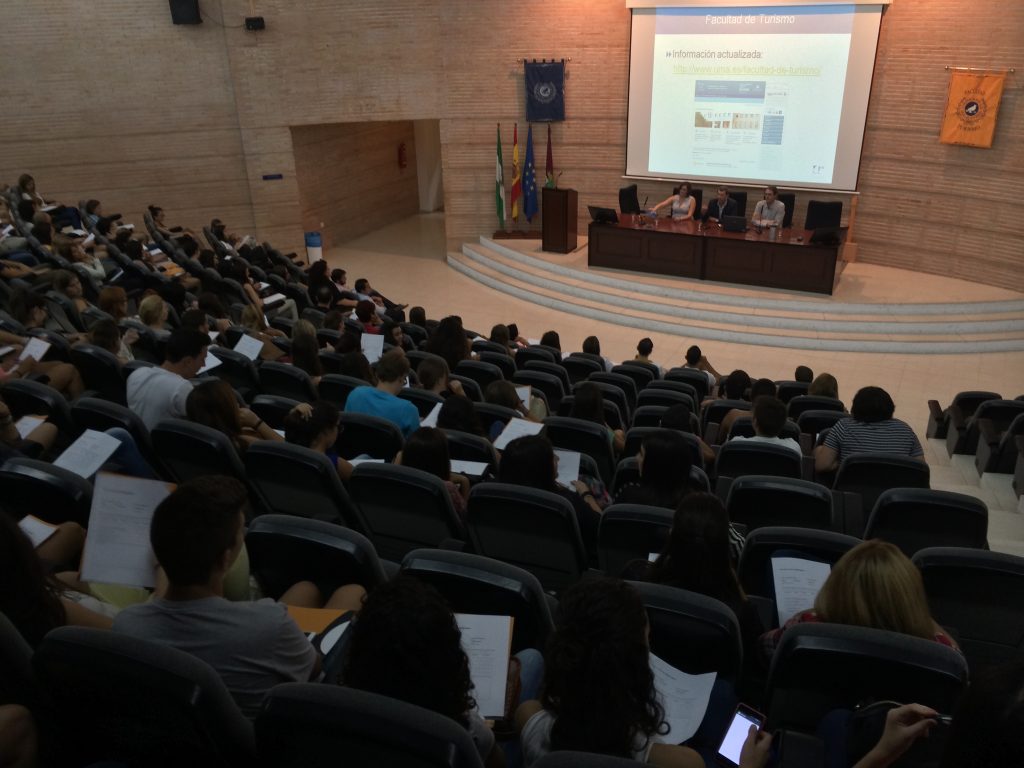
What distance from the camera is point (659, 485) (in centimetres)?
359

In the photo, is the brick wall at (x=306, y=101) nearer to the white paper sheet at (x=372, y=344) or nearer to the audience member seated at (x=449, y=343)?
the audience member seated at (x=449, y=343)

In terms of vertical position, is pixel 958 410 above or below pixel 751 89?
below

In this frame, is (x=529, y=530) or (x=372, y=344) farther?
(x=372, y=344)

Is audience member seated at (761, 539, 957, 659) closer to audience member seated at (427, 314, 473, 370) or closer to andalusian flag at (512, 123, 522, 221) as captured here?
audience member seated at (427, 314, 473, 370)

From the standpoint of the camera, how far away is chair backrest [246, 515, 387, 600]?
252 cm

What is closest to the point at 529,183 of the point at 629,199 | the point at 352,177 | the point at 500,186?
the point at 500,186

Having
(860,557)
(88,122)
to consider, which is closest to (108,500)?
(860,557)

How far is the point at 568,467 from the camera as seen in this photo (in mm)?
4059

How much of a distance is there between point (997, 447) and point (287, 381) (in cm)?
532

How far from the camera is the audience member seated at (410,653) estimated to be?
5.69ft

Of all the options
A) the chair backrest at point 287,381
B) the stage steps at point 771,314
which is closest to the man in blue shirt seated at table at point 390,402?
the chair backrest at point 287,381

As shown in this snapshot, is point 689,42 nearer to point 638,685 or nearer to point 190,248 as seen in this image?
point 190,248

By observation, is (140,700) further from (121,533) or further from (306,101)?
(306,101)

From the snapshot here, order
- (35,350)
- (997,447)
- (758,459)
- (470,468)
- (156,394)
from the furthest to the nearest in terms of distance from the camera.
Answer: (997,447), (35,350), (758,459), (156,394), (470,468)
